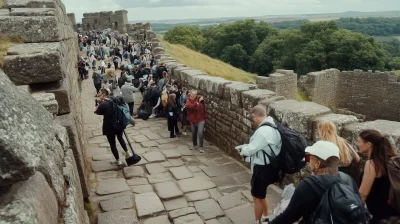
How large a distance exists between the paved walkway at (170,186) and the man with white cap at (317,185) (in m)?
2.25

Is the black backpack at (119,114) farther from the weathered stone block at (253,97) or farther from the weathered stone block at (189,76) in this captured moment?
the weathered stone block at (189,76)

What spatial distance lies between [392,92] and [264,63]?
106ft

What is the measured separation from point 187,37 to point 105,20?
2617 cm

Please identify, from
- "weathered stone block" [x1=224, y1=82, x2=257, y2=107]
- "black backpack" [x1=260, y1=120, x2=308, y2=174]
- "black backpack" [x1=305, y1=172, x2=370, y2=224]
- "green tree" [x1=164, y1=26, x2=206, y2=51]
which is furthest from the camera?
"green tree" [x1=164, y1=26, x2=206, y2=51]

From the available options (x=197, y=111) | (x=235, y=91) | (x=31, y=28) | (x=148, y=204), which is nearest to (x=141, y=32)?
(x=197, y=111)

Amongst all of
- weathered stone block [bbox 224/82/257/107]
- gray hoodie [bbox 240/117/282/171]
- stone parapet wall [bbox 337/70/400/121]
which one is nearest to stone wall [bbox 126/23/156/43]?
stone parapet wall [bbox 337/70/400/121]

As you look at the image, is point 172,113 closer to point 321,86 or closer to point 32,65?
point 32,65

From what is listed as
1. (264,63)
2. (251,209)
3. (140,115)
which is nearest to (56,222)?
(251,209)

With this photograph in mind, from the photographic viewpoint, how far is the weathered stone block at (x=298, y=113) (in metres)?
4.85

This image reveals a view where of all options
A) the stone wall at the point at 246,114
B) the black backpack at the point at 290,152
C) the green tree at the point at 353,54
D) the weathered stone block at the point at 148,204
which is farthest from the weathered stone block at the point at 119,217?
the green tree at the point at 353,54

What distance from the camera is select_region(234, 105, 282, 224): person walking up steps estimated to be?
13.6 feet

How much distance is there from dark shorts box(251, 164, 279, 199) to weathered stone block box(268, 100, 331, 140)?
0.90m

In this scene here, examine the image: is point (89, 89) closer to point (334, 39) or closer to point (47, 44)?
point (47, 44)

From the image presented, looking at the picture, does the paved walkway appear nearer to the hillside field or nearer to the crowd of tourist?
the crowd of tourist
